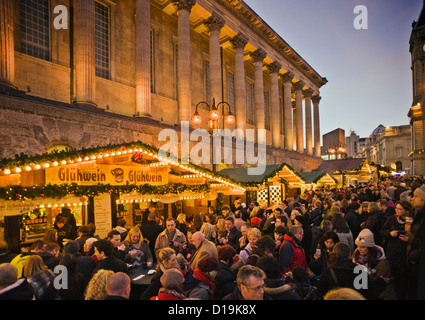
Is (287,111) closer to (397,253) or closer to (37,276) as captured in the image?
(397,253)

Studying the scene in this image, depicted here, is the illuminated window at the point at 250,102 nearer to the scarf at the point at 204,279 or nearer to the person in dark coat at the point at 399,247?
the person in dark coat at the point at 399,247

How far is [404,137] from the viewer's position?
74.9 meters

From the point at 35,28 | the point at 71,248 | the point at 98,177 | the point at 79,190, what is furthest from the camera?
the point at 35,28

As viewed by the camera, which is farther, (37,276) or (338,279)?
(37,276)

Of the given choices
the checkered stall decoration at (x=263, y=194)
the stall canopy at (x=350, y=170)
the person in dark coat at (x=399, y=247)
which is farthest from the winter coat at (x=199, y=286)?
the stall canopy at (x=350, y=170)

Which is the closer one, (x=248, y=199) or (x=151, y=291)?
(x=151, y=291)

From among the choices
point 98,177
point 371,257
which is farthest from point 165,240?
point 371,257

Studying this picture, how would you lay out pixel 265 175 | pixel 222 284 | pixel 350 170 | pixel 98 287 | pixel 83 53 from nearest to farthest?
→ pixel 98 287 → pixel 222 284 → pixel 265 175 → pixel 83 53 → pixel 350 170

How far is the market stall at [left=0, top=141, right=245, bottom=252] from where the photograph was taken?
6938mm

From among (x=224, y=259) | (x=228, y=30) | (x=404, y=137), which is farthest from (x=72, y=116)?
(x=404, y=137)

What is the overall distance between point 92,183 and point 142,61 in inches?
451

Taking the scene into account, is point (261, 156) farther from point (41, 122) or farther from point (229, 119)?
point (41, 122)

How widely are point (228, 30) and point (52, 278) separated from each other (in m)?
26.2

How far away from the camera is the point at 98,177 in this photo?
354 inches
